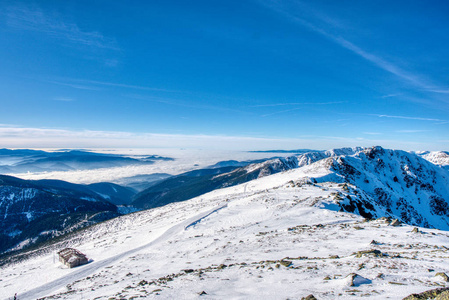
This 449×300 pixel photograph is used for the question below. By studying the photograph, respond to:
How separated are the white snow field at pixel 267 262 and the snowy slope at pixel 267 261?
2.4 inches

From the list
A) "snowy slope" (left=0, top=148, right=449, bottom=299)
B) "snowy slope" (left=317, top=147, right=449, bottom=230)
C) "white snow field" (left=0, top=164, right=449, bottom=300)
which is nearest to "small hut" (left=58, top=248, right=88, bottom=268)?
"white snow field" (left=0, top=164, right=449, bottom=300)

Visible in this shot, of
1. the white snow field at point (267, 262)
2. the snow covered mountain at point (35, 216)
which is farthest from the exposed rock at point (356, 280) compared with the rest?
the snow covered mountain at point (35, 216)

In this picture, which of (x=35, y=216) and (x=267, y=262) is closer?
(x=267, y=262)

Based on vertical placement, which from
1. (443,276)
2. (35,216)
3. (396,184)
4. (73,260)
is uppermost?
(443,276)

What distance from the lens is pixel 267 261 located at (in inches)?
669

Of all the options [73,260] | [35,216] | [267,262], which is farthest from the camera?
[35,216]

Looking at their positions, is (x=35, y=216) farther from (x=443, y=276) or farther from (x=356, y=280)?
(x=443, y=276)

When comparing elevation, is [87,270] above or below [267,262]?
below

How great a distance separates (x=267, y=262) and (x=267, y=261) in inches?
7.5

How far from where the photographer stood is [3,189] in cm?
19338

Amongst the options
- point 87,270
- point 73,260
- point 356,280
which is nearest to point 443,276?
point 356,280

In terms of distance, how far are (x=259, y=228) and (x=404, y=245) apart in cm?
1552

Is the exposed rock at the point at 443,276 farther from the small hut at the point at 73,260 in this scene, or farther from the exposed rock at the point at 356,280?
the small hut at the point at 73,260

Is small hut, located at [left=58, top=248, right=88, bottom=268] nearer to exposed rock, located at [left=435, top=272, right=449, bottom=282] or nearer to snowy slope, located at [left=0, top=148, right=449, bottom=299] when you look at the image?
snowy slope, located at [left=0, top=148, right=449, bottom=299]
